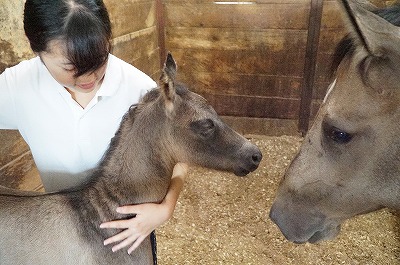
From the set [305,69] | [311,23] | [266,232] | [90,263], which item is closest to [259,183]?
[266,232]

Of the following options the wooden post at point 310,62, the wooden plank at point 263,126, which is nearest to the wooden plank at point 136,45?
the wooden plank at point 263,126

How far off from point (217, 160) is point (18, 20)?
147 centimetres

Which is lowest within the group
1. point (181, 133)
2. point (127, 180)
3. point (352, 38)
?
point (127, 180)

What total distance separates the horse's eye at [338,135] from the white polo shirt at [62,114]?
34.1 inches

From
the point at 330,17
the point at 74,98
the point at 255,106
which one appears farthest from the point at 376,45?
the point at 255,106

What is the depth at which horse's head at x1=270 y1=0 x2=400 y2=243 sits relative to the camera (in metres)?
1.08

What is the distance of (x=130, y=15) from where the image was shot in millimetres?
3676

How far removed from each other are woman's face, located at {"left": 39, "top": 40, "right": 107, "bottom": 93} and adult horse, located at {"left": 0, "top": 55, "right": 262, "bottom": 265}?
263 mm

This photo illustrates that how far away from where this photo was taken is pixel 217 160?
5.61ft

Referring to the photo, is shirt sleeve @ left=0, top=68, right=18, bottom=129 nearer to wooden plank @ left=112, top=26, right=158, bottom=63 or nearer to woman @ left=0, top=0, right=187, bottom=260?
woman @ left=0, top=0, right=187, bottom=260

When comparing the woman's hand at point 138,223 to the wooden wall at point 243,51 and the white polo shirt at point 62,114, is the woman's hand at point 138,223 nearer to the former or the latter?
the white polo shirt at point 62,114

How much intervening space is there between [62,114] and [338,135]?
42.5 inches

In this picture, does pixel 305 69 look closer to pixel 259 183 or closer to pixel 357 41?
pixel 259 183

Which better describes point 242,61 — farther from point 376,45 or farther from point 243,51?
point 376,45
